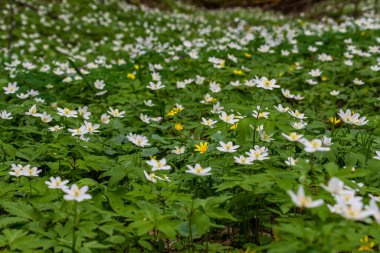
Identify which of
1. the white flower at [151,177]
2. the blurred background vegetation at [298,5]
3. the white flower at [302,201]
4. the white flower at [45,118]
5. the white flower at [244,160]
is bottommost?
the blurred background vegetation at [298,5]

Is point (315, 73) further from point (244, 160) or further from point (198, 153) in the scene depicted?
point (244, 160)

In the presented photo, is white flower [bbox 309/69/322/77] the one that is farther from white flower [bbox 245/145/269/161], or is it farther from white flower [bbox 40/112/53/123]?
white flower [bbox 40/112/53/123]

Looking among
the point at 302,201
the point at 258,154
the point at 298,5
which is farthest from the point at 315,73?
the point at 298,5

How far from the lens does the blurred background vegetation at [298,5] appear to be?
14.5 meters

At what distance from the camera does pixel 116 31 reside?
12.0 metres

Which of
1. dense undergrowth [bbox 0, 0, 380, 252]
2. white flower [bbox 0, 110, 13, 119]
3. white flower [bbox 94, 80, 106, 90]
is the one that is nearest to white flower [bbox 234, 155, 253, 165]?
dense undergrowth [bbox 0, 0, 380, 252]

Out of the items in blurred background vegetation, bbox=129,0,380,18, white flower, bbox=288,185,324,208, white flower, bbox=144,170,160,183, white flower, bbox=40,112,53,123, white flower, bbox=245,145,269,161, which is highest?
white flower, bbox=288,185,324,208

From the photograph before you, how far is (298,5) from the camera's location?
17.6m

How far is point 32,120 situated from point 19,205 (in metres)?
1.57

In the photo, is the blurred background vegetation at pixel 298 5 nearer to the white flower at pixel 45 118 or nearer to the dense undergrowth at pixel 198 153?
the dense undergrowth at pixel 198 153

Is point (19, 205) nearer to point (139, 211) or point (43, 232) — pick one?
point (43, 232)

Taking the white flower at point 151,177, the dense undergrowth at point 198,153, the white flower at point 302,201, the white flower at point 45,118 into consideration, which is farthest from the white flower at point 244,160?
the white flower at point 45,118

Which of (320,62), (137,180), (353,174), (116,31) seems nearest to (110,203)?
(137,180)

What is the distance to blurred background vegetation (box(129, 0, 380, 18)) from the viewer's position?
1448 cm
